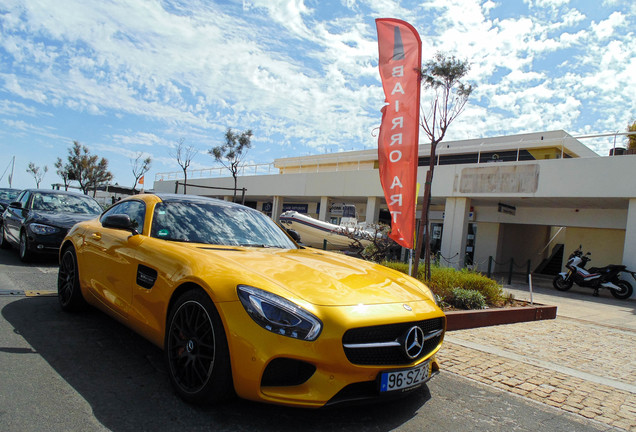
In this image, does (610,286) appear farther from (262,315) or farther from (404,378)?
(262,315)

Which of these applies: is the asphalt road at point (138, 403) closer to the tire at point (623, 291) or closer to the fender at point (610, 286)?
the fender at point (610, 286)

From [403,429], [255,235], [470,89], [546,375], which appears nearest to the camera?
[403,429]

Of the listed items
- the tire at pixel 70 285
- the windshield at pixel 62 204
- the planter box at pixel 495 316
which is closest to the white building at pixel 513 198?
the planter box at pixel 495 316

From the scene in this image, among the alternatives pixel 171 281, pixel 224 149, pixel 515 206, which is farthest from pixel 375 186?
pixel 171 281

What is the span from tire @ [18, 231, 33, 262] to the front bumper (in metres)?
7.23

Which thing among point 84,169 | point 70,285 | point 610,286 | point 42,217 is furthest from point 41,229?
point 84,169

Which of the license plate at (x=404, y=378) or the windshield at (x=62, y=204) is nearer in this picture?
the license plate at (x=404, y=378)

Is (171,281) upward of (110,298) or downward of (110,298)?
upward

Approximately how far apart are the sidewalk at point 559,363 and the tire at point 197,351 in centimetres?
249

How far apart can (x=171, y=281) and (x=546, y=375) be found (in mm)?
3710

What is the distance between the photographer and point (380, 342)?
2623mm

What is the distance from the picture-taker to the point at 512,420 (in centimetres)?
312

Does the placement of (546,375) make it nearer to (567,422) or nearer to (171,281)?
(567,422)

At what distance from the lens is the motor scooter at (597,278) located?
13.5m
